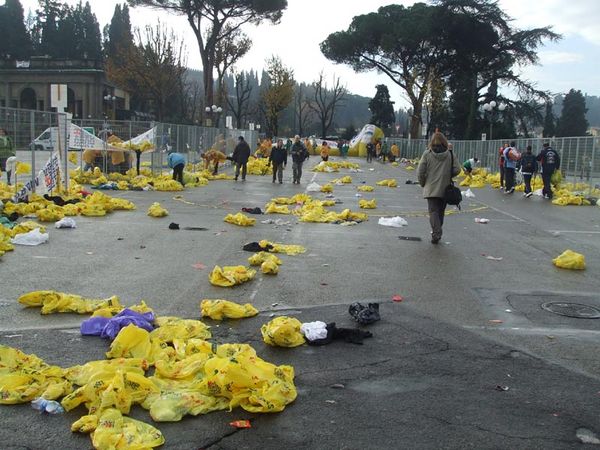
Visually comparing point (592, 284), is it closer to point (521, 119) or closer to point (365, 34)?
point (521, 119)

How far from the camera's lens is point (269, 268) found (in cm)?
826

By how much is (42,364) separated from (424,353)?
2962mm

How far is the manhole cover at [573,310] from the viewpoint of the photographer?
21.6 ft

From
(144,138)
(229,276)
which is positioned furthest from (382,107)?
(229,276)

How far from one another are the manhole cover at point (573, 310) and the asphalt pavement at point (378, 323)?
5.3 inches

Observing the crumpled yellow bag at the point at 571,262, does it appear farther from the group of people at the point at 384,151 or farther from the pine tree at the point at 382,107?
the pine tree at the point at 382,107

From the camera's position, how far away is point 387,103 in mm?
88938

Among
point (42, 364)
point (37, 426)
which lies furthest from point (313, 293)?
point (37, 426)

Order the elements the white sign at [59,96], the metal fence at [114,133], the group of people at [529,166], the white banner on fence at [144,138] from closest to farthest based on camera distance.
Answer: the metal fence at [114,133] < the white sign at [59,96] < the group of people at [529,166] < the white banner on fence at [144,138]

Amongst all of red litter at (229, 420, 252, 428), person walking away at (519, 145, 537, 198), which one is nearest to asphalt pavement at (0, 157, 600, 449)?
red litter at (229, 420, 252, 428)

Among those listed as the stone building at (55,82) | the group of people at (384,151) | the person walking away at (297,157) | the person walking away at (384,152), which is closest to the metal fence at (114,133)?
the person walking away at (297,157)

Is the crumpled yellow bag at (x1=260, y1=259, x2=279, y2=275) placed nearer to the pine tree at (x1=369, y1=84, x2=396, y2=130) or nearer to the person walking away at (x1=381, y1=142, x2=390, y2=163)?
the person walking away at (x1=381, y1=142, x2=390, y2=163)

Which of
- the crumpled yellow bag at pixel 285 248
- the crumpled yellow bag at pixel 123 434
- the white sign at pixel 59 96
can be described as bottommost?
the crumpled yellow bag at pixel 123 434

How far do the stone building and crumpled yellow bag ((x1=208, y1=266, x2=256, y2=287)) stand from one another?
68558mm
